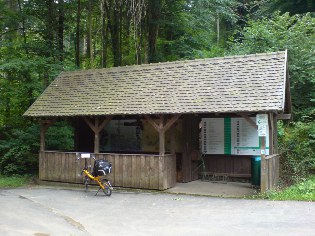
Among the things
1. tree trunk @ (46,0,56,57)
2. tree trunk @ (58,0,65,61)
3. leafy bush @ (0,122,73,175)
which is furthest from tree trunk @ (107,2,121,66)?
leafy bush @ (0,122,73,175)

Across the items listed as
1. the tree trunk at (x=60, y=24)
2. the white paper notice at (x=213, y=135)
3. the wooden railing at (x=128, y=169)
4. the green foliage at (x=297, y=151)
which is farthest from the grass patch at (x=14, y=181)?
the green foliage at (x=297, y=151)

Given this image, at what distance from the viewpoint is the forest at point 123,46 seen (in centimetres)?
1780

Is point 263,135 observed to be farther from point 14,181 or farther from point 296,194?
point 14,181

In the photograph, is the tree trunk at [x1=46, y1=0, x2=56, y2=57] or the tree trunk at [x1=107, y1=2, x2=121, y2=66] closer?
the tree trunk at [x1=46, y1=0, x2=56, y2=57]

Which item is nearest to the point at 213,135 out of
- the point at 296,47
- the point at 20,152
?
the point at 296,47

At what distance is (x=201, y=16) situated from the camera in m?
24.7

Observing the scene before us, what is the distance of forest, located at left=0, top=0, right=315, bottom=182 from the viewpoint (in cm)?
1780

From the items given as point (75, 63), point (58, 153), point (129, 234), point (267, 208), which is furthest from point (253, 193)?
point (75, 63)

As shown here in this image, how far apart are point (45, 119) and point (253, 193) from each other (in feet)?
27.7

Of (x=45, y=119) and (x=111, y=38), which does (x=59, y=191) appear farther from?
(x=111, y=38)

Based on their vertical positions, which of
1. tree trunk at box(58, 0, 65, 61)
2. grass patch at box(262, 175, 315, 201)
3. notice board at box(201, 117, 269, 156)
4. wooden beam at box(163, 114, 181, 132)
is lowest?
grass patch at box(262, 175, 315, 201)

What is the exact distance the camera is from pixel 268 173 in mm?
11930

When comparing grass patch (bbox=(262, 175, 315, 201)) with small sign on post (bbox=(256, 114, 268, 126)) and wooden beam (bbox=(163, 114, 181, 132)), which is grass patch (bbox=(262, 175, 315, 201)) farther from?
wooden beam (bbox=(163, 114, 181, 132))

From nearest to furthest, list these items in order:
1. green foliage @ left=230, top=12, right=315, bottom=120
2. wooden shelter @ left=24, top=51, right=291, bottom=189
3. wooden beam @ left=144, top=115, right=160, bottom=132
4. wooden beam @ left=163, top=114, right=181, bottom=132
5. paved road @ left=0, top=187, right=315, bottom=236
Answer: paved road @ left=0, top=187, right=315, bottom=236, wooden shelter @ left=24, top=51, right=291, bottom=189, wooden beam @ left=163, top=114, right=181, bottom=132, wooden beam @ left=144, top=115, right=160, bottom=132, green foliage @ left=230, top=12, right=315, bottom=120
